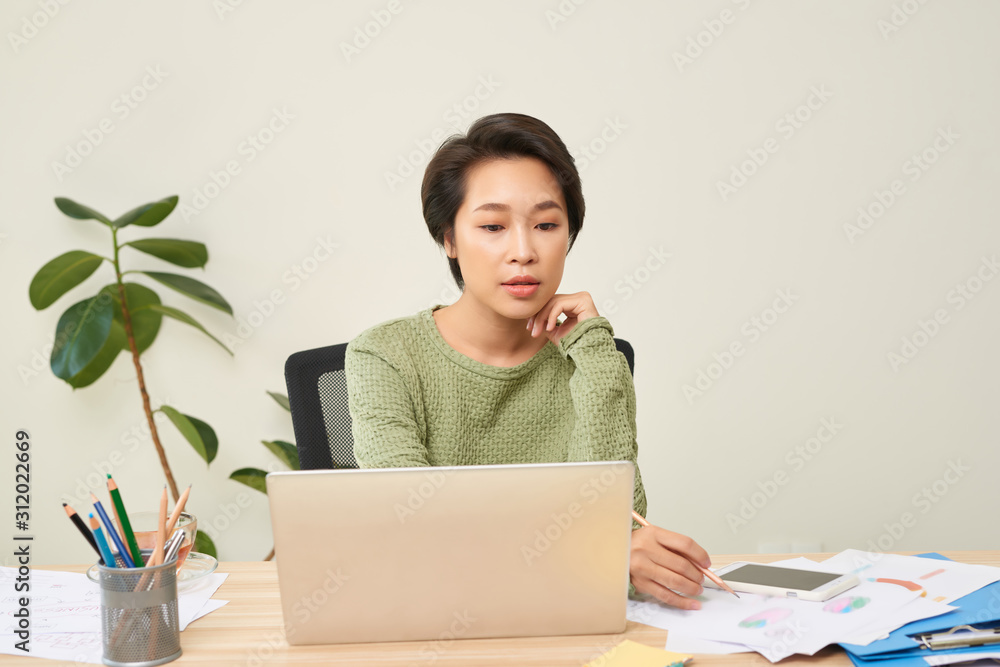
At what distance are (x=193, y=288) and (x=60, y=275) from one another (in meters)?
0.38

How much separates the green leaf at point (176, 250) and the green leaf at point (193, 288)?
0.18 ft

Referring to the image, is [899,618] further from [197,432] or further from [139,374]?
[139,374]

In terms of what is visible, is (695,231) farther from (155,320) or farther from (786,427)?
(155,320)

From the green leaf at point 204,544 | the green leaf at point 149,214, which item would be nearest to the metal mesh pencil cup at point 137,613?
the green leaf at point 204,544

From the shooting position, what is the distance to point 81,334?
233 centimetres

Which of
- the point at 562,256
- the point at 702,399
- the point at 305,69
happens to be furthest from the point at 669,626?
the point at 305,69

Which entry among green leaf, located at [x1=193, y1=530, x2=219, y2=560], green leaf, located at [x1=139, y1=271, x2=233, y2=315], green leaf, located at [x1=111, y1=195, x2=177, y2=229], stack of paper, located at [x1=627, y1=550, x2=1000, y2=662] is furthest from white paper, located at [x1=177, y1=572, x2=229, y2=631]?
green leaf, located at [x1=111, y1=195, x2=177, y2=229]

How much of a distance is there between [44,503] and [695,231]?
2.33 metres

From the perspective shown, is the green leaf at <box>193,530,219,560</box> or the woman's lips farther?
the green leaf at <box>193,530,219,560</box>

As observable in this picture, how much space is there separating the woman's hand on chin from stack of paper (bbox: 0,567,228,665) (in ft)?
2.28

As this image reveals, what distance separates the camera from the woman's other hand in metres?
1.00

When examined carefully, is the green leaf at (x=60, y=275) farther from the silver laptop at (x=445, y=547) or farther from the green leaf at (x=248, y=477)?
the silver laptop at (x=445, y=547)

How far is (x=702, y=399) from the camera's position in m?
2.61

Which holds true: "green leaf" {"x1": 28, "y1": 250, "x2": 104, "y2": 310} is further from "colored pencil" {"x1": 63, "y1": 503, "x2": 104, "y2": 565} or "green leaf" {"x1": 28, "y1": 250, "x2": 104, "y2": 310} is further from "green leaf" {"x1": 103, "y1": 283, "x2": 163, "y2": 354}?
"colored pencil" {"x1": 63, "y1": 503, "x2": 104, "y2": 565}
